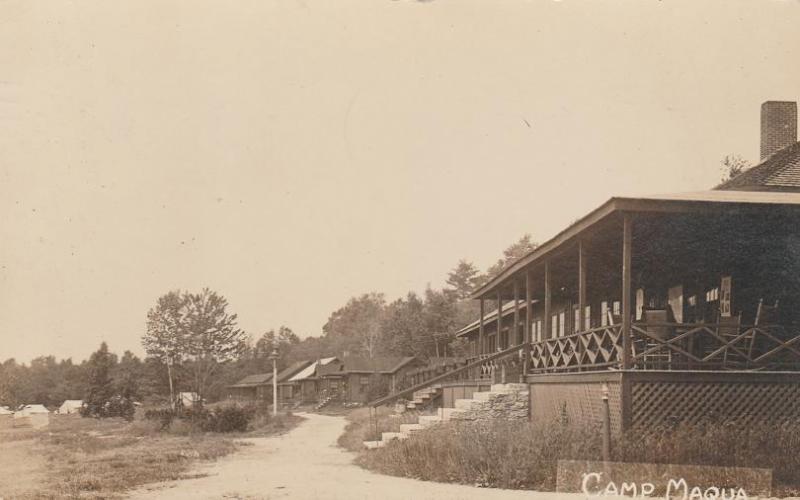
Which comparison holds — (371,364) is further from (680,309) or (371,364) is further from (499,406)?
(499,406)

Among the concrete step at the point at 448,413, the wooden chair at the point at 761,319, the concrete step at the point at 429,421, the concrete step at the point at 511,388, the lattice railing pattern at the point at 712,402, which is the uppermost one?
the wooden chair at the point at 761,319

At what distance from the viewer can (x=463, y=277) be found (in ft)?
348

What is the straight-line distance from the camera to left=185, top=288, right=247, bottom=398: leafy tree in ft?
171

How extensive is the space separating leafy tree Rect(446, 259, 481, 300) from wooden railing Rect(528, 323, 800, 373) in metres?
87.3

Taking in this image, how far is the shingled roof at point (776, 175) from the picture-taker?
71.3ft

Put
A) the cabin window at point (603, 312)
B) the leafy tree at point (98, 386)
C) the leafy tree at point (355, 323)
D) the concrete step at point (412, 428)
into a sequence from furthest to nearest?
the leafy tree at point (355, 323) < the leafy tree at point (98, 386) < the cabin window at point (603, 312) < the concrete step at point (412, 428)

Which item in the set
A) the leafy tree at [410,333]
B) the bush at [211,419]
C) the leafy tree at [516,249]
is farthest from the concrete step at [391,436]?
the leafy tree at [516,249]

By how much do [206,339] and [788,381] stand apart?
4496 cm

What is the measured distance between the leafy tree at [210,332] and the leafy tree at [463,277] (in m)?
55.5

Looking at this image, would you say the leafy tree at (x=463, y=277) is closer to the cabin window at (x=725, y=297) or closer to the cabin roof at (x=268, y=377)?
the cabin roof at (x=268, y=377)

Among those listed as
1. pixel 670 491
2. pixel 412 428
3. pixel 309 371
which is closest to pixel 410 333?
pixel 309 371

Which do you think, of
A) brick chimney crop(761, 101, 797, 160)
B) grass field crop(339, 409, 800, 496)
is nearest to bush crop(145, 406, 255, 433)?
grass field crop(339, 409, 800, 496)

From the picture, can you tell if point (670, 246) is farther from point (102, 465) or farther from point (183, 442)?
point (183, 442)

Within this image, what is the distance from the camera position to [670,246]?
51.4 ft
